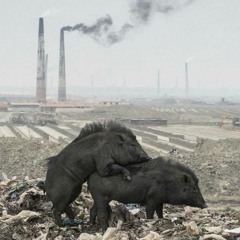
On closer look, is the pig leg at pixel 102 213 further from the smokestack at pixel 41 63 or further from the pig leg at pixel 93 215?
the smokestack at pixel 41 63

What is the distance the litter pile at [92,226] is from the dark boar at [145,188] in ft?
1.28

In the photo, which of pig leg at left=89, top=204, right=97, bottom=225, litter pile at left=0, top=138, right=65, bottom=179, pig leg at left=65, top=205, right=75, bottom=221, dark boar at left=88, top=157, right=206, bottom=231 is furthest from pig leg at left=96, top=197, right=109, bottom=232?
litter pile at left=0, top=138, right=65, bottom=179

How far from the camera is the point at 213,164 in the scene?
25578mm

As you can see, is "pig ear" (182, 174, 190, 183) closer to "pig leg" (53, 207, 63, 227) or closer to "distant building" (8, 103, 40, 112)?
"pig leg" (53, 207, 63, 227)

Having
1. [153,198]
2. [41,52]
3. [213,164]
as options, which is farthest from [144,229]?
[41,52]

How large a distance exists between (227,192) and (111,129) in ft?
44.0

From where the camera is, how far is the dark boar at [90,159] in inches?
372

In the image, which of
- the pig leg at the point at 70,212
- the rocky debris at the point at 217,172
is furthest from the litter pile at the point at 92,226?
the rocky debris at the point at 217,172

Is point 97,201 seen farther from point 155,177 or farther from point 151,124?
point 151,124

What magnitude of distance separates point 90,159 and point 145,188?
117cm

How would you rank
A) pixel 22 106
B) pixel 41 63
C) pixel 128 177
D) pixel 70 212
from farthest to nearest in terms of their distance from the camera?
pixel 22 106 < pixel 41 63 < pixel 70 212 < pixel 128 177

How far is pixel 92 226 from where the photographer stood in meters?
10.0

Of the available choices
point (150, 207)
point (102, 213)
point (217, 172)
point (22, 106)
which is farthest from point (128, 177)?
point (22, 106)

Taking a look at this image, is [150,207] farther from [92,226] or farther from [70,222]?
[70,222]
